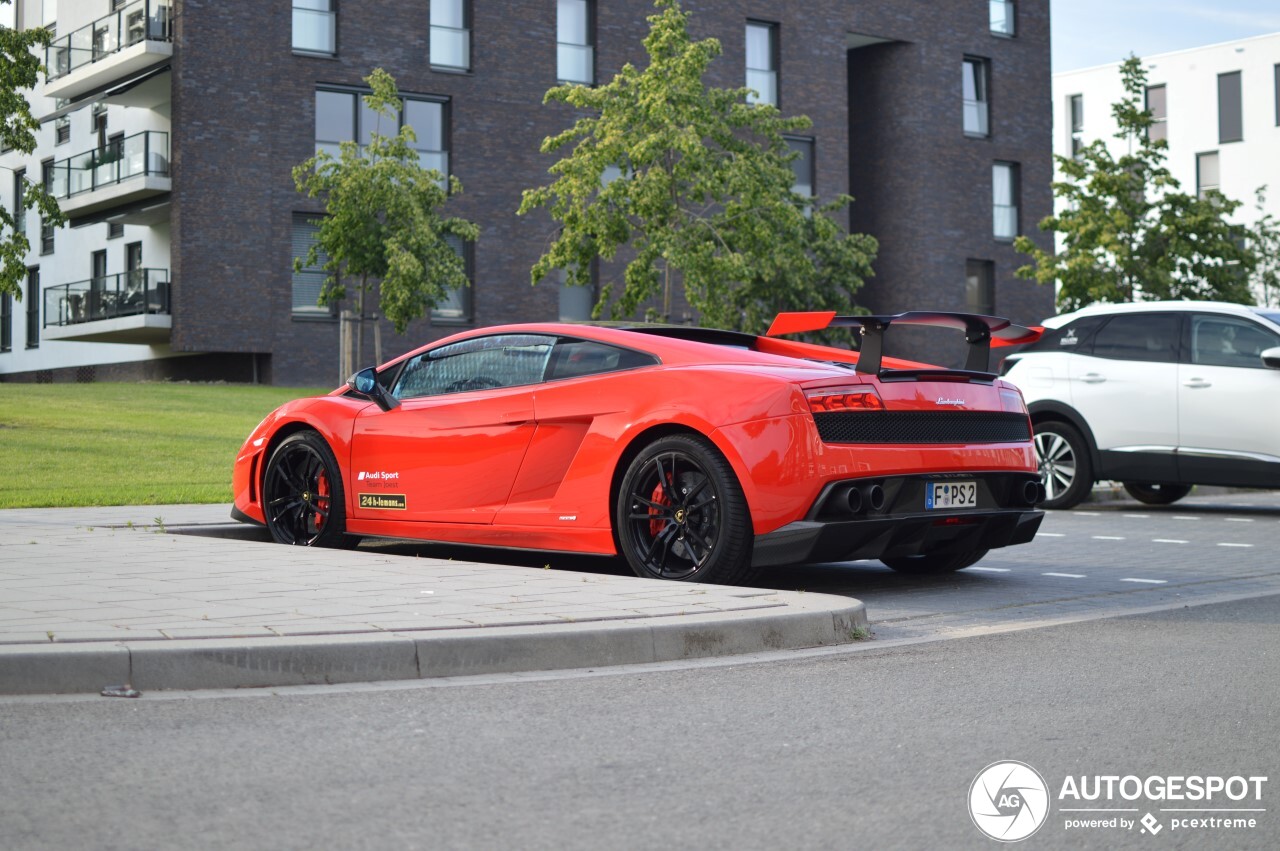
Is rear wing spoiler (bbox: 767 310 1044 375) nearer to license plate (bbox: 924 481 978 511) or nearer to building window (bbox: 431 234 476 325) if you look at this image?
license plate (bbox: 924 481 978 511)

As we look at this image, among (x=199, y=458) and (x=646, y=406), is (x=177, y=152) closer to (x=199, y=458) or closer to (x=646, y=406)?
(x=199, y=458)

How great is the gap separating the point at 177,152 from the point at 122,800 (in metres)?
31.1

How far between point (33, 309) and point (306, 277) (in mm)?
16623

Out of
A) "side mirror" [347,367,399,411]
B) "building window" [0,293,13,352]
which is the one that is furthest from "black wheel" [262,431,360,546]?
"building window" [0,293,13,352]

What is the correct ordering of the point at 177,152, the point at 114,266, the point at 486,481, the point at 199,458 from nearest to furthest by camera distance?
the point at 486,481
the point at 199,458
the point at 177,152
the point at 114,266

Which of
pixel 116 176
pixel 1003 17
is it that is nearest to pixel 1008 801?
pixel 116 176

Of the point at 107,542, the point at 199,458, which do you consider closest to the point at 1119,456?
the point at 107,542

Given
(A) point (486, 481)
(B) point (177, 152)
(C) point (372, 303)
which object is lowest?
(A) point (486, 481)

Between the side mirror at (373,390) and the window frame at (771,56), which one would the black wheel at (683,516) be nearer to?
the side mirror at (373,390)

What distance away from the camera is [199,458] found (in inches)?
704

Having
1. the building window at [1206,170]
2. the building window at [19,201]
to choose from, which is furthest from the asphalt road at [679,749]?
the building window at [1206,170]

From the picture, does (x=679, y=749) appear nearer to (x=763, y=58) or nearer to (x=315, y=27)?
(x=315, y=27)

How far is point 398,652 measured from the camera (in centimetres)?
557

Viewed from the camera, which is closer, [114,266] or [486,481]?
[486,481]
